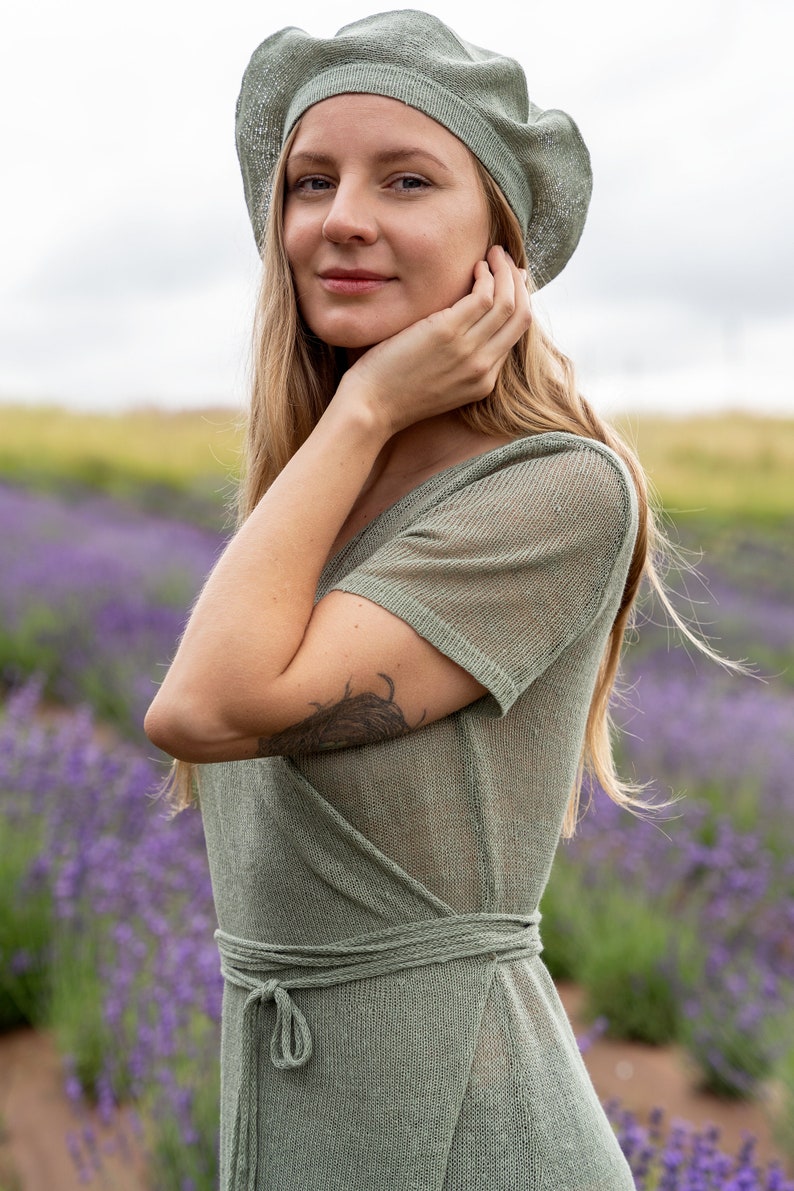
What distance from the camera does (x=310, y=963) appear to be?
133 cm

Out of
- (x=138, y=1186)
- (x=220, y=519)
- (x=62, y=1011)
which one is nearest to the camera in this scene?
(x=138, y=1186)

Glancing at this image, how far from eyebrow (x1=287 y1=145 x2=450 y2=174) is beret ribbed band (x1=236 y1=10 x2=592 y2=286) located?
0.16ft

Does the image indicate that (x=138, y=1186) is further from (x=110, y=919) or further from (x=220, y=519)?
(x=220, y=519)

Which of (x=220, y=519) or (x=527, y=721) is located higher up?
(x=527, y=721)

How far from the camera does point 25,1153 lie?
328 cm

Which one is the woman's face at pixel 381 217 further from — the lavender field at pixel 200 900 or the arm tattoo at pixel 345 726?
the lavender field at pixel 200 900

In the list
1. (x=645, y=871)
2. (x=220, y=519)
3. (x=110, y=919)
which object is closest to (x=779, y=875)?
(x=645, y=871)

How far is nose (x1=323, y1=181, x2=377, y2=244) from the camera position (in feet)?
4.45

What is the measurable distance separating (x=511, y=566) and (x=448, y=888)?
35 centimetres

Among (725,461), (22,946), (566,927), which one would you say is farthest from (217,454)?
(22,946)

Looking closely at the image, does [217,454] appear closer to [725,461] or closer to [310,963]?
[725,461]

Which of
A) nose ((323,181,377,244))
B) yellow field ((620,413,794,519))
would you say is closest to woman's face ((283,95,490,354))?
nose ((323,181,377,244))

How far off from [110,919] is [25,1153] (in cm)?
85

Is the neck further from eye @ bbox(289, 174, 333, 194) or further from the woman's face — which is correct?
eye @ bbox(289, 174, 333, 194)
